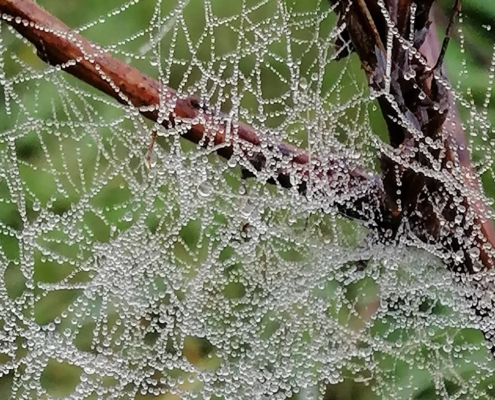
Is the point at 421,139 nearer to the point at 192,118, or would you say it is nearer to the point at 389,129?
the point at 389,129

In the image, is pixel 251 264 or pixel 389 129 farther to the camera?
pixel 251 264

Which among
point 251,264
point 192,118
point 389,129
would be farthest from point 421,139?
point 251,264

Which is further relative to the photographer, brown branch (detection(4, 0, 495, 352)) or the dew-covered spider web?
the dew-covered spider web

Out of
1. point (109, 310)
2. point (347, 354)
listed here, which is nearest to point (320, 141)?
point (347, 354)

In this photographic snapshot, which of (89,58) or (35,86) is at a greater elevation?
(89,58)

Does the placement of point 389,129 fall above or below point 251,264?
above

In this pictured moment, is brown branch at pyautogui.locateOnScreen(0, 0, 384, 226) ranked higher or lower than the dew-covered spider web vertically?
Result: higher

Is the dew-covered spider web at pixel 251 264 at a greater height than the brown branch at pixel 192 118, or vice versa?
the brown branch at pixel 192 118

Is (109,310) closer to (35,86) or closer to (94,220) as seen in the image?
(94,220)
